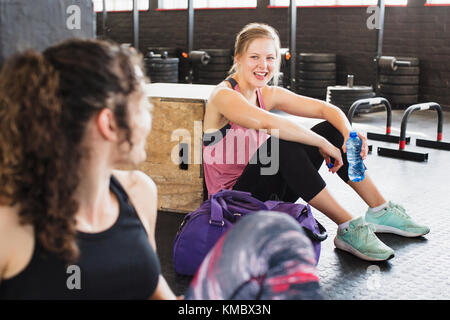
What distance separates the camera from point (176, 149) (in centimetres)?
256

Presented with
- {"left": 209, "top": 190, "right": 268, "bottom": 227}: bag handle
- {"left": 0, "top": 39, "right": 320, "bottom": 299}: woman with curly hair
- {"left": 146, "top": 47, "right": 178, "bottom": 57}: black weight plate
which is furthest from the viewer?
{"left": 146, "top": 47, "right": 178, "bottom": 57}: black weight plate

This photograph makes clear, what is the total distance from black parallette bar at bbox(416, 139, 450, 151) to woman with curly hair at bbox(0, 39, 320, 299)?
3637 millimetres

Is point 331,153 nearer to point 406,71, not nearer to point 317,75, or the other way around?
point 406,71

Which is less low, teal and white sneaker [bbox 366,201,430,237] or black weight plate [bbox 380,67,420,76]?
black weight plate [bbox 380,67,420,76]

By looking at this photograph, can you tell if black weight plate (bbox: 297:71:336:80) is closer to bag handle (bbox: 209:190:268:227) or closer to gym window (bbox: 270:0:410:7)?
gym window (bbox: 270:0:410:7)

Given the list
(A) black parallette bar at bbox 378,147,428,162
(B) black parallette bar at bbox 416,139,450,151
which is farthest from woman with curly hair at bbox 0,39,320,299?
(B) black parallette bar at bbox 416,139,450,151

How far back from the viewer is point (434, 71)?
630 centimetres

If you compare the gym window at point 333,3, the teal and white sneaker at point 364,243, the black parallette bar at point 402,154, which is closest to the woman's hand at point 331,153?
the teal and white sneaker at point 364,243

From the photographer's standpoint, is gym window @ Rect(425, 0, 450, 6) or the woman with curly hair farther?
gym window @ Rect(425, 0, 450, 6)

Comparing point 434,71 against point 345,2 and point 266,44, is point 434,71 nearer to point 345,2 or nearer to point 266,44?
point 345,2

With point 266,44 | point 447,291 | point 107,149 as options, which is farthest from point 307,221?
point 107,149

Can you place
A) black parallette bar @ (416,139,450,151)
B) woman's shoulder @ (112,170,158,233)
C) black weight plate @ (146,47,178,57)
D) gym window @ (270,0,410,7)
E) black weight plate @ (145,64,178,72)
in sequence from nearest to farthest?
woman's shoulder @ (112,170,158,233)
black parallette bar @ (416,139,450,151)
gym window @ (270,0,410,7)
black weight plate @ (145,64,178,72)
black weight plate @ (146,47,178,57)

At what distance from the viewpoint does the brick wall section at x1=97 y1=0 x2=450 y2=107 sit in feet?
20.5

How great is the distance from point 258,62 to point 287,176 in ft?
1.44
